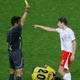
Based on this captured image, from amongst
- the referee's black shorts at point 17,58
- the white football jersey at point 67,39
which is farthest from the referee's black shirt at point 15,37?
the white football jersey at point 67,39

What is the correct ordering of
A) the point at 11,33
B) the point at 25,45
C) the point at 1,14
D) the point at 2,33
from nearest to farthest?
the point at 11,33 → the point at 25,45 → the point at 2,33 → the point at 1,14

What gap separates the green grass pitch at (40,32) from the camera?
52.2 feet

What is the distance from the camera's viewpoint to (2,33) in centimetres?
1888

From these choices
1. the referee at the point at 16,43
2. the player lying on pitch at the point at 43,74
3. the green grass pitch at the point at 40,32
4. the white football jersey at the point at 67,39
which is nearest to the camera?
the referee at the point at 16,43

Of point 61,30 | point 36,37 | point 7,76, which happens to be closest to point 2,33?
point 36,37

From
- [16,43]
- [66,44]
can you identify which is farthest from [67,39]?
[16,43]

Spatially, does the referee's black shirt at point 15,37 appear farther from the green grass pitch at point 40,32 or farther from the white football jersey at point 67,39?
the green grass pitch at point 40,32

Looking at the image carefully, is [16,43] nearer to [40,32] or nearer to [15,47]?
[15,47]

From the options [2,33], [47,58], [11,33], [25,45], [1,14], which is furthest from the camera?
[1,14]

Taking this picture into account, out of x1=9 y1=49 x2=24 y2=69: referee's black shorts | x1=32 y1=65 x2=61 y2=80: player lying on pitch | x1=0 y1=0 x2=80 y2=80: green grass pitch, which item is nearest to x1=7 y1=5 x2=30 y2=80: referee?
x1=9 y1=49 x2=24 y2=69: referee's black shorts

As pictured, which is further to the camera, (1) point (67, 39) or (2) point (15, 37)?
(1) point (67, 39)

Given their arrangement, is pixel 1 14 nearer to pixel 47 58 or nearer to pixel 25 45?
pixel 25 45

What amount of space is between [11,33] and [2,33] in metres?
5.80

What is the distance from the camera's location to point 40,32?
18.9 meters
